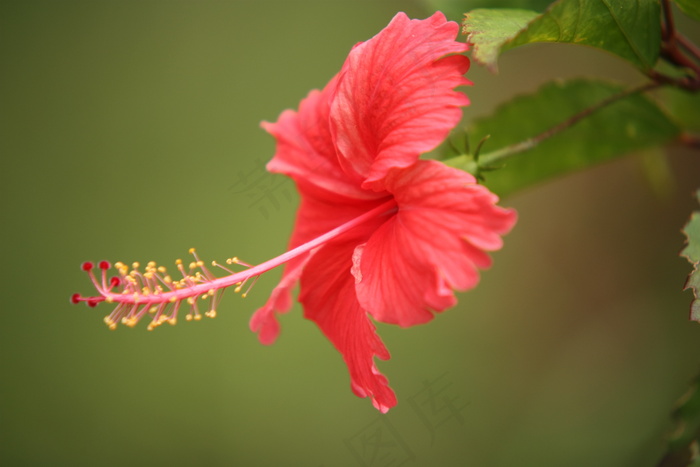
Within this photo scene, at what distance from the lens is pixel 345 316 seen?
2.46ft

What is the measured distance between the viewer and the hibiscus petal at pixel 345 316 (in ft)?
2.25

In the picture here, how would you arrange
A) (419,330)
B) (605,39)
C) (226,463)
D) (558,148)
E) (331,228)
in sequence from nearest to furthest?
(605,39) < (331,228) < (558,148) < (226,463) < (419,330)

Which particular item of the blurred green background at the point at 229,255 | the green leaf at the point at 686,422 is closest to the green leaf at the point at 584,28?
the green leaf at the point at 686,422

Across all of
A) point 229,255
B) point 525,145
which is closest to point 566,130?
point 525,145

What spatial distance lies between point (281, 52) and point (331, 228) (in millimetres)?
1672

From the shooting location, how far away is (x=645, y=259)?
2236mm

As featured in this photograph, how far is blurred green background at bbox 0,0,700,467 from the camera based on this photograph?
205 cm

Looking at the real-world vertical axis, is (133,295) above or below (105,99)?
below

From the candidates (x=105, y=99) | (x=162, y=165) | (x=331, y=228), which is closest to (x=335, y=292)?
(x=331, y=228)

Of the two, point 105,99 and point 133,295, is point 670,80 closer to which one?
point 133,295

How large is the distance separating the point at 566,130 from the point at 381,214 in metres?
0.42

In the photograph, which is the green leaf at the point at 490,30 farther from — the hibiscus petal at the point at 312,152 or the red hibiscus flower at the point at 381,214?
the hibiscus petal at the point at 312,152

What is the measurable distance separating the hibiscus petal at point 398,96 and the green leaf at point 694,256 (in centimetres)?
30

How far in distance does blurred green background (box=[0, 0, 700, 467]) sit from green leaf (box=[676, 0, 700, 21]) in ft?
4.73
